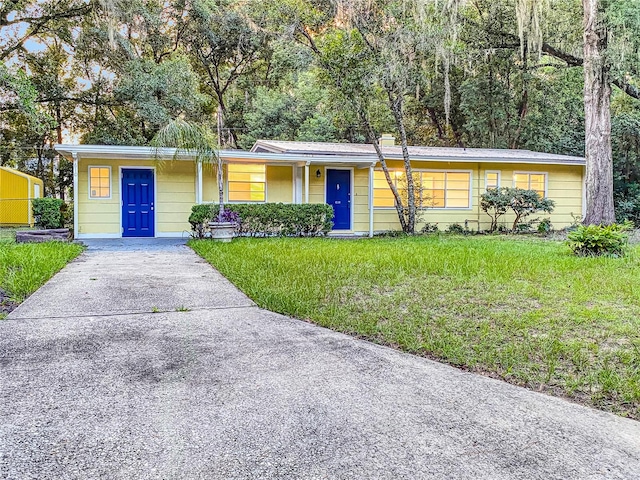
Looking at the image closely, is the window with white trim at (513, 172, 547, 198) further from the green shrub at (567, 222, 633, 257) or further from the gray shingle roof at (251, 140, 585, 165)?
the green shrub at (567, 222, 633, 257)

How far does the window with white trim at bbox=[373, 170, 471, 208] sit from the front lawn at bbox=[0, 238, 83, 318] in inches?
326

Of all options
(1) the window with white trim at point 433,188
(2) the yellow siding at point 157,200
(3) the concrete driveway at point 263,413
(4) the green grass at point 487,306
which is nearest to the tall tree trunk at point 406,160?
(1) the window with white trim at point 433,188

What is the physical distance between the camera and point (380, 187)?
551 inches

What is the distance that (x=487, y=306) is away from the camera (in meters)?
4.45

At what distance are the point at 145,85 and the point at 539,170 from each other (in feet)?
43.7

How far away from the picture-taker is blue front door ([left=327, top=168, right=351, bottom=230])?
13781 mm

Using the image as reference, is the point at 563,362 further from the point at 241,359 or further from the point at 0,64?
the point at 0,64

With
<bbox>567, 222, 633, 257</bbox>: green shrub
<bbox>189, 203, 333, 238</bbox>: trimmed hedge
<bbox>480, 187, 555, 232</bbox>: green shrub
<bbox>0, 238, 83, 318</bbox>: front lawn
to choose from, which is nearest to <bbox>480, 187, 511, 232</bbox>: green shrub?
<bbox>480, 187, 555, 232</bbox>: green shrub

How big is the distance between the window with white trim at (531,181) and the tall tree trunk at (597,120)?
4200mm

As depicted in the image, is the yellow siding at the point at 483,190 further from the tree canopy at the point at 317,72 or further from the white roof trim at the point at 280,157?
the tree canopy at the point at 317,72

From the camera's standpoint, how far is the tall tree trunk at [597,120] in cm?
1027

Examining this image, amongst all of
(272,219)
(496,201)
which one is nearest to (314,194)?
(272,219)

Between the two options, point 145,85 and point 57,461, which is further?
point 145,85

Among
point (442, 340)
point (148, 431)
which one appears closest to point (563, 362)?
point (442, 340)
